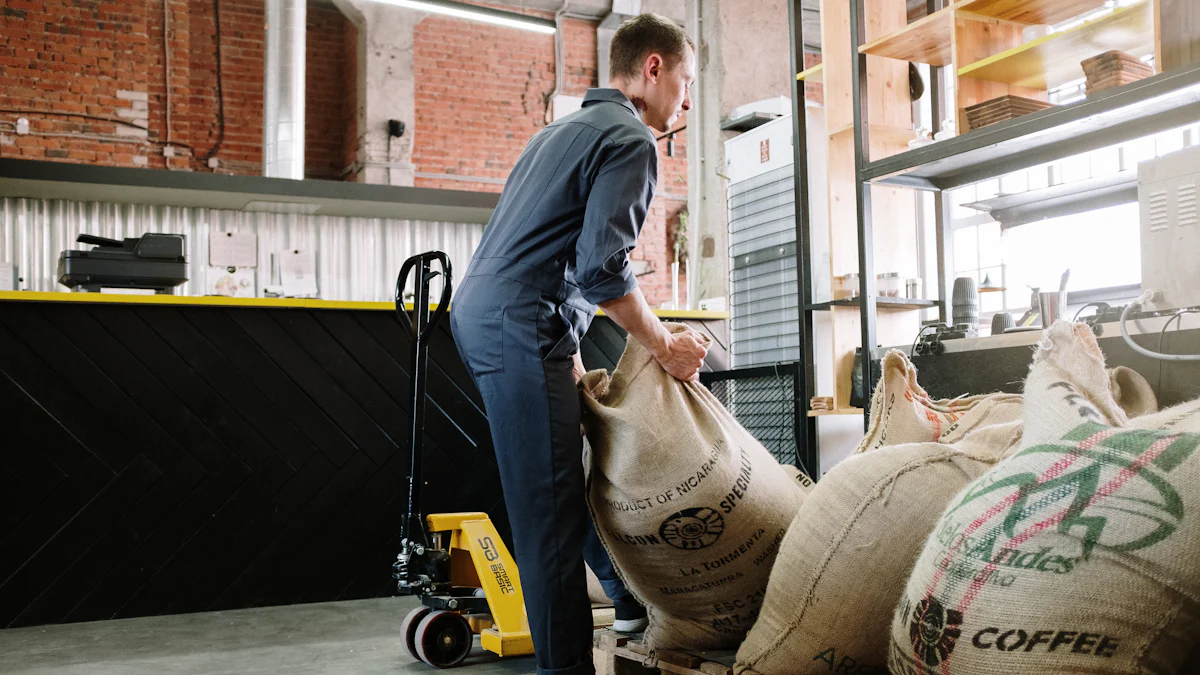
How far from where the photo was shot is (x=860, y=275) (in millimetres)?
3818

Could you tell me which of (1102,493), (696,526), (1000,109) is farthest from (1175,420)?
(1000,109)

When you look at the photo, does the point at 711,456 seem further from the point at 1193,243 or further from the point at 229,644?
the point at 229,644

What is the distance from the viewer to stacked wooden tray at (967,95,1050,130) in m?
3.38

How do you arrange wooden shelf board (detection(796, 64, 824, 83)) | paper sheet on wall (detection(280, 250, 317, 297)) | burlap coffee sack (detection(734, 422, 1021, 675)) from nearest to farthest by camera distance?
1. burlap coffee sack (detection(734, 422, 1021, 675))
2. wooden shelf board (detection(796, 64, 824, 83))
3. paper sheet on wall (detection(280, 250, 317, 297))

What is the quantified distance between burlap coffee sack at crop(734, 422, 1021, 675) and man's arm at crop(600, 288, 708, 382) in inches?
15.9

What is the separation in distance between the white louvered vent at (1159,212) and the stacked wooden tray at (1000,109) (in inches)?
45.9

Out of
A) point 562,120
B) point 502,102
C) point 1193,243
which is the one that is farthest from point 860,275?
point 502,102

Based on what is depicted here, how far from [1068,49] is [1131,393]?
7.46 feet

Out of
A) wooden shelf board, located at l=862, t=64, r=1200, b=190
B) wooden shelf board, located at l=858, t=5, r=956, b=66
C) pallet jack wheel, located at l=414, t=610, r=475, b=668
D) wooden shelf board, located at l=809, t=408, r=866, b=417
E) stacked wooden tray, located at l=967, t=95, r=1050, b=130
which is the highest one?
wooden shelf board, located at l=858, t=5, r=956, b=66

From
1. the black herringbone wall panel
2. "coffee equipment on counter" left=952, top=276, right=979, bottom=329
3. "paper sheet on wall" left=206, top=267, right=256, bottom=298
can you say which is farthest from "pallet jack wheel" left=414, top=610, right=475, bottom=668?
"paper sheet on wall" left=206, top=267, right=256, bottom=298

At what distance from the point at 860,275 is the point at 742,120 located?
6.02ft

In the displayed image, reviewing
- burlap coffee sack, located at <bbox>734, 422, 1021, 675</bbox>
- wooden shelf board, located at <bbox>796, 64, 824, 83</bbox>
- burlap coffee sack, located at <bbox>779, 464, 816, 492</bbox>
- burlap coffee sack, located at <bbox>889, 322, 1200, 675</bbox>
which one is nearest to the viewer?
burlap coffee sack, located at <bbox>889, 322, 1200, 675</bbox>

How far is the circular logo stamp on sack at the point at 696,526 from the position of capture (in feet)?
5.63

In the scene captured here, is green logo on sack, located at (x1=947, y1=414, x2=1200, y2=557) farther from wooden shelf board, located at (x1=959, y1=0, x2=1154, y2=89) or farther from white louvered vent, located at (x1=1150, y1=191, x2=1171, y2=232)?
wooden shelf board, located at (x1=959, y1=0, x2=1154, y2=89)
